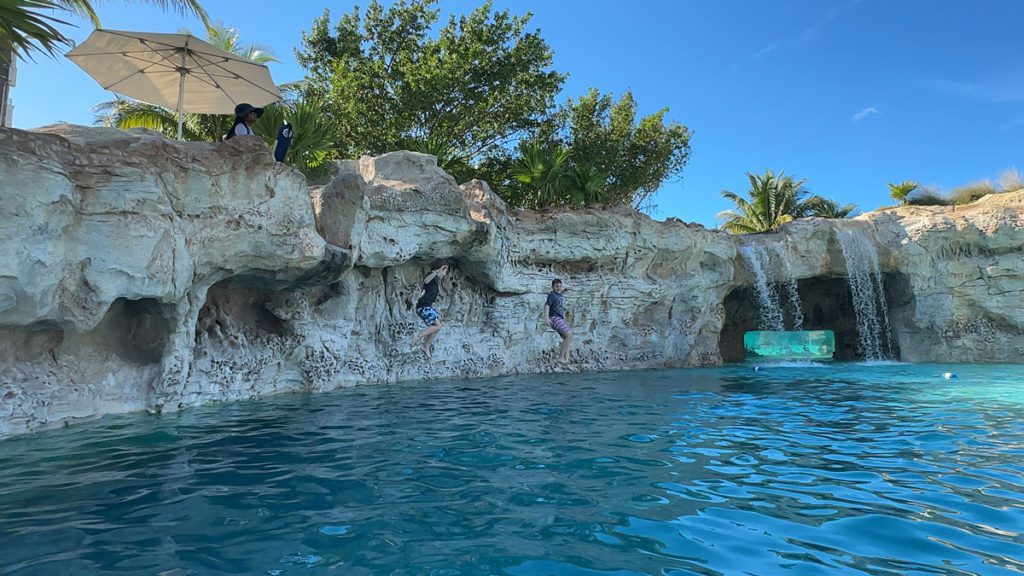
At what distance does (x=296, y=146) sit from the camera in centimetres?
1370

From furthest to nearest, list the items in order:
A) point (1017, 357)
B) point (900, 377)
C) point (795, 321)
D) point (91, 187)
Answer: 1. point (795, 321)
2. point (1017, 357)
3. point (900, 377)
4. point (91, 187)

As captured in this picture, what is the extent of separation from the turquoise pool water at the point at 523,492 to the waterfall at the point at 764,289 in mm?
10242

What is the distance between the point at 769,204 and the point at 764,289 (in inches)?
674

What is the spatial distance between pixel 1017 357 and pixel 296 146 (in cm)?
2049

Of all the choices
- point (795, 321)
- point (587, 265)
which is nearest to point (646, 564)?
point (587, 265)

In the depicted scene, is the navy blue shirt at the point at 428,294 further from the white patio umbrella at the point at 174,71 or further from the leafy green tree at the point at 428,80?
the leafy green tree at the point at 428,80

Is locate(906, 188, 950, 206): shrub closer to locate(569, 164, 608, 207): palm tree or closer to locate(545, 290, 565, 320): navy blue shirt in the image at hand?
locate(569, 164, 608, 207): palm tree

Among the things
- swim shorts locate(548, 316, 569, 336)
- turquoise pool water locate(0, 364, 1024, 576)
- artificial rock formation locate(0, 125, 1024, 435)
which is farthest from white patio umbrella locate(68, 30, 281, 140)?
swim shorts locate(548, 316, 569, 336)

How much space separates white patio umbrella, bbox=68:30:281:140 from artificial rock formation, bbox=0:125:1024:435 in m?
1.36

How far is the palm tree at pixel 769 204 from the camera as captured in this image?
33500 millimetres

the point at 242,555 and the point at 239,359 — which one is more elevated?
the point at 239,359

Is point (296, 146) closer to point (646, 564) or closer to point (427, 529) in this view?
point (427, 529)

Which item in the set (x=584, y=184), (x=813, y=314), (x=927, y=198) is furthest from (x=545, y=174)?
(x=927, y=198)

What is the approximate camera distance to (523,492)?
4.33 m
